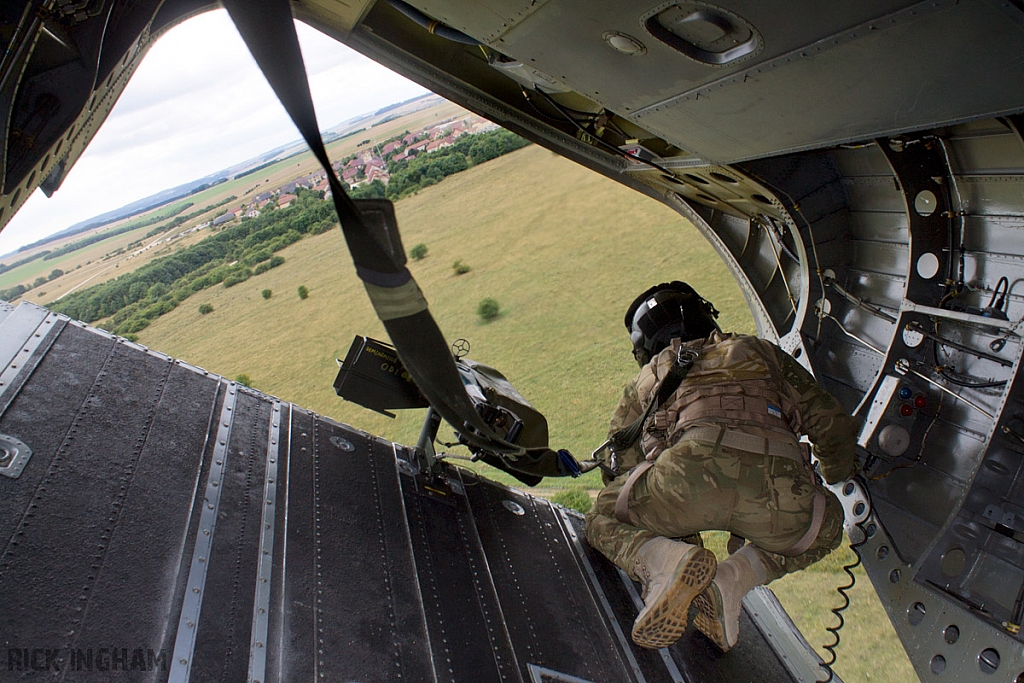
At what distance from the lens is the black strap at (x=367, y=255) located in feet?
2.72

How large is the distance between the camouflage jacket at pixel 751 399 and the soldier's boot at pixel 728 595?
1.52 ft

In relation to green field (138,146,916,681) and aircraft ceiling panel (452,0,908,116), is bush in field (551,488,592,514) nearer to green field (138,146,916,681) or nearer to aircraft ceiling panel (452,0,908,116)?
green field (138,146,916,681)

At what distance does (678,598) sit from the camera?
1991mm

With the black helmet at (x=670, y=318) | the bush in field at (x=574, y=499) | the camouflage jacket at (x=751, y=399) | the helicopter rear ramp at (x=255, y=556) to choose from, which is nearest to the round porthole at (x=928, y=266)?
the camouflage jacket at (x=751, y=399)

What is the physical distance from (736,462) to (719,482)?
94 mm

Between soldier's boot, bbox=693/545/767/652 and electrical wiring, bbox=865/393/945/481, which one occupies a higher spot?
electrical wiring, bbox=865/393/945/481

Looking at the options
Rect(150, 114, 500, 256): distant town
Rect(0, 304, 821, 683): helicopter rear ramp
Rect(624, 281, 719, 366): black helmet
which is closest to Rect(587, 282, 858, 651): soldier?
Rect(624, 281, 719, 366): black helmet

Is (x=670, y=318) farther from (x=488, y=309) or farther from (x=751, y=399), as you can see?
(x=488, y=309)

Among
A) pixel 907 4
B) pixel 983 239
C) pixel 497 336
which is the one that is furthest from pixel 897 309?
pixel 497 336

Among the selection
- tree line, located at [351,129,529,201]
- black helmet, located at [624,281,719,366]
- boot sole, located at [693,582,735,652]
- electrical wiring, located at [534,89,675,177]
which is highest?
tree line, located at [351,129,529,201]

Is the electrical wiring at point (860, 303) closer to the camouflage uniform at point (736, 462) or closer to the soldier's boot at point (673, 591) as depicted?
the camouflage uniform at point (736, 462)

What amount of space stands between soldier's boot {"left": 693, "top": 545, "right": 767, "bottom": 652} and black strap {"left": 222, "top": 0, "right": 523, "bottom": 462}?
122 cm

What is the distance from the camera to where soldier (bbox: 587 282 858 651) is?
208 centimetres

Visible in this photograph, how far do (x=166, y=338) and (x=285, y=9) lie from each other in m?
6.39
